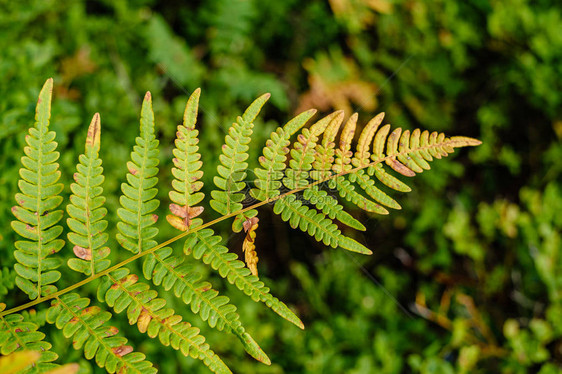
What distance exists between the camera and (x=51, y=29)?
2.09 meters

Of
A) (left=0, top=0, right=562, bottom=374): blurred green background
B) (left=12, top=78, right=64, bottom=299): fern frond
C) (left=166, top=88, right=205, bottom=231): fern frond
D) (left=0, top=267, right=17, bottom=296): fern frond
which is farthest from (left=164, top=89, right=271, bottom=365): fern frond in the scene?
(left=0, top=0, right=562, bottom=374): blurred green background

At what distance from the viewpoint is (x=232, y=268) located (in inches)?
36.0

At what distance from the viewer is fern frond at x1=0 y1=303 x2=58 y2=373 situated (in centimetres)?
81

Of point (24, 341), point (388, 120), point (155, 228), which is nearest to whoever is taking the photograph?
point (24, 341)

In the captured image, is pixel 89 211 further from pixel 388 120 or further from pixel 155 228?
pixel 388 120

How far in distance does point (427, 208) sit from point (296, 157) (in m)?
1.58

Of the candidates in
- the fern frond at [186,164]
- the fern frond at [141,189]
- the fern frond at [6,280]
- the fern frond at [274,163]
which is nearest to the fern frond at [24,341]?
the fern frond at [6,280]

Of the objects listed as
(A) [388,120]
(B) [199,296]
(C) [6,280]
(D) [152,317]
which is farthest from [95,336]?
(A) [388,120]

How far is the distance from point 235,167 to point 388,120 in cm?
170

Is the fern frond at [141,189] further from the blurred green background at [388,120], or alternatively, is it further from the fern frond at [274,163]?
the blurred green background at [388,120]

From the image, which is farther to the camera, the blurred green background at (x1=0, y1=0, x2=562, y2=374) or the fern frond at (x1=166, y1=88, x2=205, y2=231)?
the blurred green background at (x1=0, y1=0, x2=562, y2=374)

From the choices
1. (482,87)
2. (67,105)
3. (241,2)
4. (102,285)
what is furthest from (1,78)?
(482,87)

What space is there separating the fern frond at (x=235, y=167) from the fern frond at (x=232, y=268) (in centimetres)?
7

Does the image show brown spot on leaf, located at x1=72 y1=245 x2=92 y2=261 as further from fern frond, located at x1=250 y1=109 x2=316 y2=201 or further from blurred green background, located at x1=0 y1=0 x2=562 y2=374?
blurred green background, located at x1=0 y1=0 x2=562 y2=374
